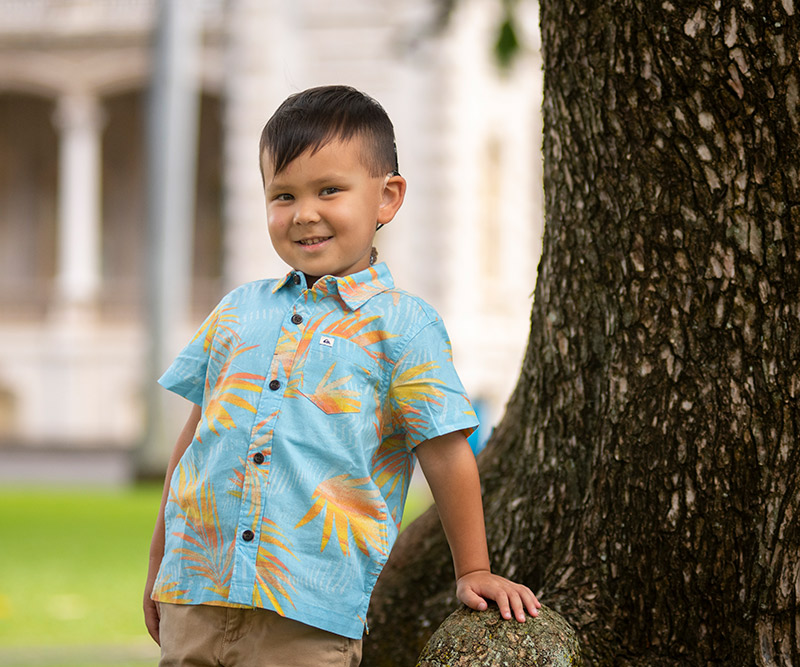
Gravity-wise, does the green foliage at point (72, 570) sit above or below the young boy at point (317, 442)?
below

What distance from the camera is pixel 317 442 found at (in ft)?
7.09

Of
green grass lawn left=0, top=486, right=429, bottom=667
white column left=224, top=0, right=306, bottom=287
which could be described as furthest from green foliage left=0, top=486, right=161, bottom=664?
white column left=224, top=0, right=306, bottom=287

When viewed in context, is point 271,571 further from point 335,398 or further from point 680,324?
point 680,324

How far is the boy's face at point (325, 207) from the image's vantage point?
2201 millimetres

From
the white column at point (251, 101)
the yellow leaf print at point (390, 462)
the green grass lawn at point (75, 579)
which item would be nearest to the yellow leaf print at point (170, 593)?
the yellow leaf print at point (390, 462)

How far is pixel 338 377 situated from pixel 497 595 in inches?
18.6

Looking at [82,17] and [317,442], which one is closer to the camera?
[317,442]

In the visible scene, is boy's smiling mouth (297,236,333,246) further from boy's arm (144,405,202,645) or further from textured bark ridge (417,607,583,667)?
textured bark ridge (417,607,583,667)

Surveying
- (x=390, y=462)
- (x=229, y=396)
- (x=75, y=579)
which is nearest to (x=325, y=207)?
(x=229, y=396)

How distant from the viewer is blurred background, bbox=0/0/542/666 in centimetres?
1280

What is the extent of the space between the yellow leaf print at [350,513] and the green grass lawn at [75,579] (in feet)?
8.73

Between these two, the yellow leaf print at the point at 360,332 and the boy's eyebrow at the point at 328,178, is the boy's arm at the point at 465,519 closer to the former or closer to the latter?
the yellow leaf print at the point at 360,332

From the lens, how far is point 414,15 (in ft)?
56.7

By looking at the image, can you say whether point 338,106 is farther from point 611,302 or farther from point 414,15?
point 414,15
